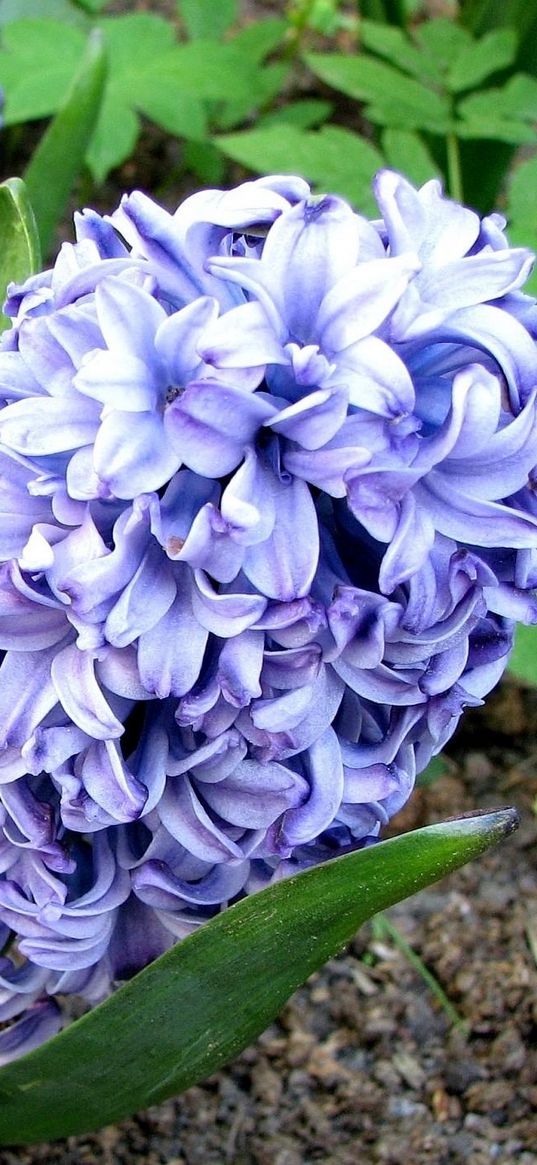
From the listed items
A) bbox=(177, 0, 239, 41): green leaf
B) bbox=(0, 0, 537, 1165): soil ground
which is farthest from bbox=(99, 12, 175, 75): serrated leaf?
bbox=(0, 0, 537, 1165): soil ground

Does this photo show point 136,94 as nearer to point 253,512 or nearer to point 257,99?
point 257,99

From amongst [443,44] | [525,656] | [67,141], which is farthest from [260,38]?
[525,656]

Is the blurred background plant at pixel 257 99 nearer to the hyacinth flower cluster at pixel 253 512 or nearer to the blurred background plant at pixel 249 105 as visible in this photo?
the blurred background plant at pixel 249 105

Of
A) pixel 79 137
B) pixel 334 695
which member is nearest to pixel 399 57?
pixel 79 137

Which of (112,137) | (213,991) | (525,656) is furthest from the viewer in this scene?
(112,137)

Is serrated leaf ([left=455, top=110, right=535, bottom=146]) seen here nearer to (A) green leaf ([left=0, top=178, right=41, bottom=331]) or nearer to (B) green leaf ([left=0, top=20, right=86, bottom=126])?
(B) green leaf ([left=0, top=20, right=86, bottom=126])

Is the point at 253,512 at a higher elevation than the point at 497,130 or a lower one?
higher
